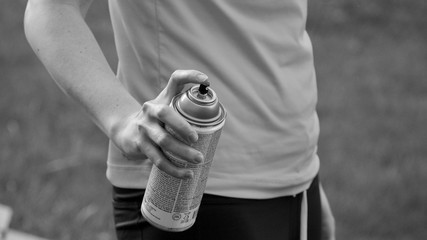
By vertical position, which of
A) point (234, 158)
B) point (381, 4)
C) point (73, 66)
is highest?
point (73, 66)

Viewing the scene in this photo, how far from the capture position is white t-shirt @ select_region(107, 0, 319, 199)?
1.60 m

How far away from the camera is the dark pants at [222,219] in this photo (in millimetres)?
1650

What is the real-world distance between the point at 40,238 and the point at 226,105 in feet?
7.11

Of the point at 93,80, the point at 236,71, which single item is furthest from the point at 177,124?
the point at 236,71

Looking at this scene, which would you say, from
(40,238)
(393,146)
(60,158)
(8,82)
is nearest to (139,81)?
(40,238)

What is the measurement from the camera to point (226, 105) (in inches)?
64.7

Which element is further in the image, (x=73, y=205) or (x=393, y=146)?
(x=393, y=146)

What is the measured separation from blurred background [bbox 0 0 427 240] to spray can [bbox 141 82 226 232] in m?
2.30

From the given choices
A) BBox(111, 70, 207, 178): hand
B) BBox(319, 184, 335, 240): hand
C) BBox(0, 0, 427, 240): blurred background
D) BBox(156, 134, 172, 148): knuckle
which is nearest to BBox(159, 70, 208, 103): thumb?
BBox(111, 70, 207, 178): hand

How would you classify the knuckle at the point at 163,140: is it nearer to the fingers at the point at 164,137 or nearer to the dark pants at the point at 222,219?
the fingers at the point at 164,137

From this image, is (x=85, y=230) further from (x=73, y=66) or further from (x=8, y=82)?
(x=73, y=66)

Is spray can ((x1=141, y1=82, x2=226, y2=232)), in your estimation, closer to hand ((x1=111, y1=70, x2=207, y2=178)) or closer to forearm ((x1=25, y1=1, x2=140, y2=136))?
hand ((x1=111, y1=70, x2=207, y2=178))

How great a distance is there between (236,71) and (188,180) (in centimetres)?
34

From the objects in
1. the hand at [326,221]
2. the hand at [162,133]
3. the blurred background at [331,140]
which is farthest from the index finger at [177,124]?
the blurred background at [331,140]
